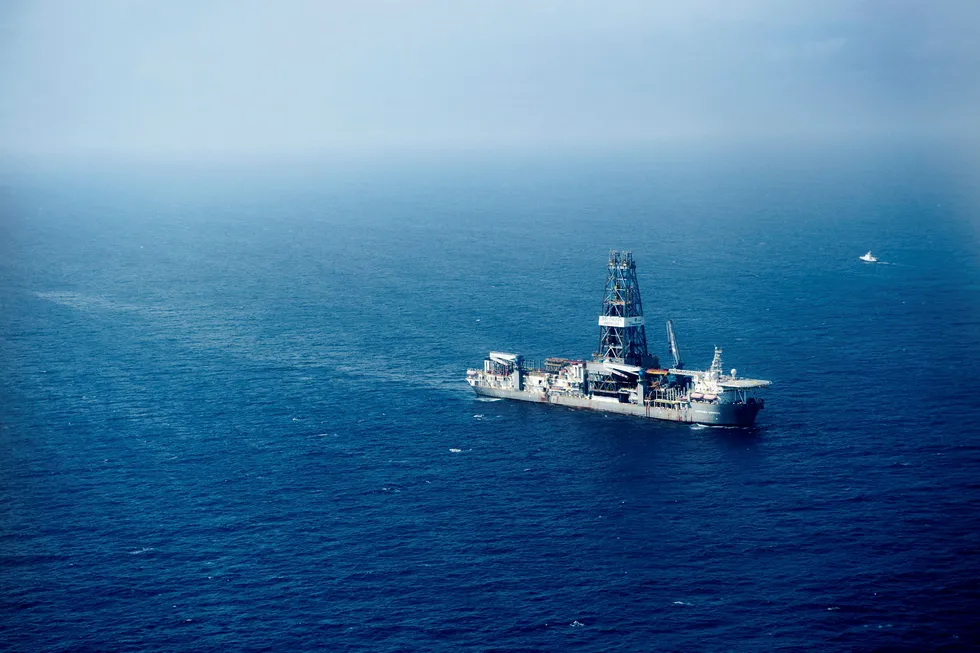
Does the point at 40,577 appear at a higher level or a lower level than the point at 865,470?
lower

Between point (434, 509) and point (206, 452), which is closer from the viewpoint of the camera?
point (434, 509)

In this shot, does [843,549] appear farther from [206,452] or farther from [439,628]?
[206,452]

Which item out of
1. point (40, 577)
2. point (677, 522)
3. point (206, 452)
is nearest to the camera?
point (40, 577)


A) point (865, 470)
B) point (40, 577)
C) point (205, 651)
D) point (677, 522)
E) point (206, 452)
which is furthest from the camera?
point (206, 452)

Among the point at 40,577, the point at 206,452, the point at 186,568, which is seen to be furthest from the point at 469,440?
the point at 40,577

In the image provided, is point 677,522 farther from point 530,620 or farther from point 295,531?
point 295,531

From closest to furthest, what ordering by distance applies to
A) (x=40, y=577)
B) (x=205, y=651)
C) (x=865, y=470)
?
(x=205, y=651) < (x=40, y=577) < (x=865, y=470)

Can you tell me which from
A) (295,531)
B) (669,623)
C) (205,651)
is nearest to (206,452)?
(295,531)

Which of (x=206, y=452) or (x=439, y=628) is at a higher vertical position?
(x=206, y=452)

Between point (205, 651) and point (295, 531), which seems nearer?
point (205, 651)

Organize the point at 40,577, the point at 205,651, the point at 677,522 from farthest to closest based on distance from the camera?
the point at 677,522, the point at 40,577, the point at 205,651
